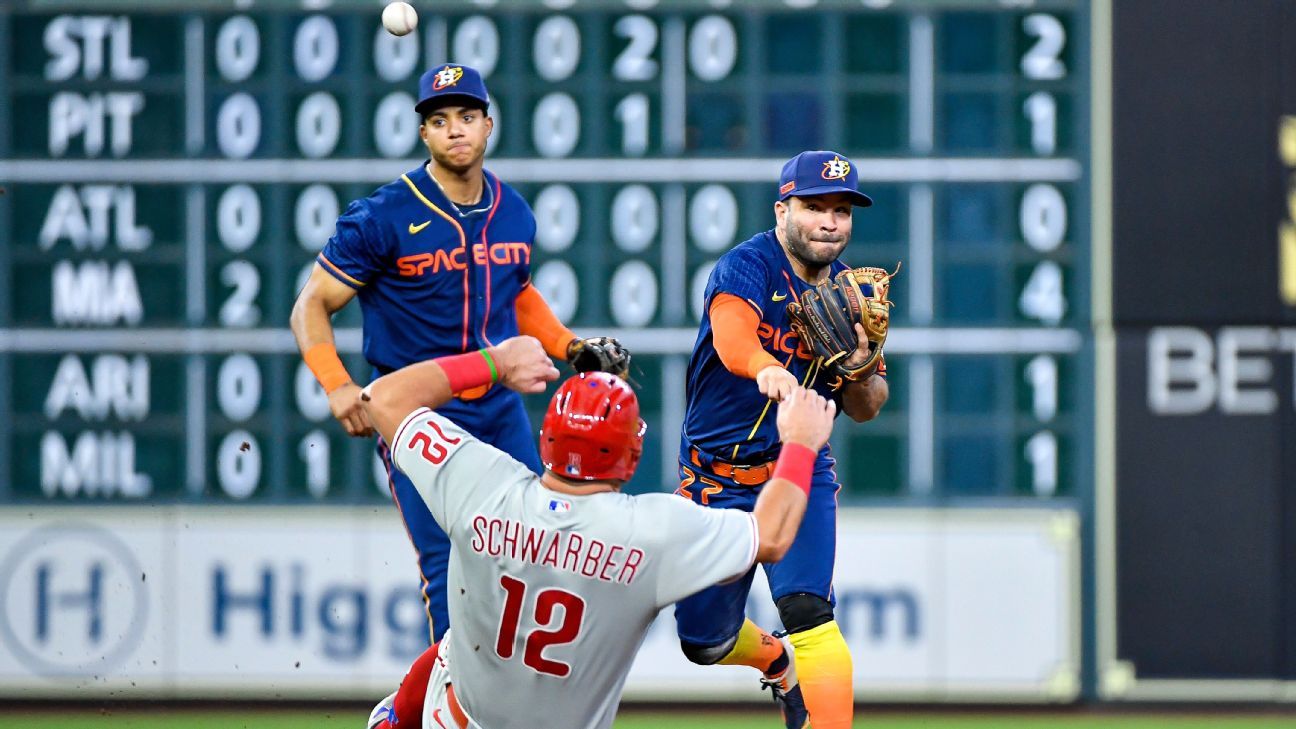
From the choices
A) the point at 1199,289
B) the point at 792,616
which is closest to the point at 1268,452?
the point at 1199,289

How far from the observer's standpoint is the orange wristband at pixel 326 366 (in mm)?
4930

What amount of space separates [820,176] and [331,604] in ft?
13.6

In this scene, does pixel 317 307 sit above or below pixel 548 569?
above

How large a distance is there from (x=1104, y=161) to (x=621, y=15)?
225cm

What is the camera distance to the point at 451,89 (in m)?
5.12

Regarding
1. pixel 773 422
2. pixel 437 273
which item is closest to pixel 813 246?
pixel 773 422

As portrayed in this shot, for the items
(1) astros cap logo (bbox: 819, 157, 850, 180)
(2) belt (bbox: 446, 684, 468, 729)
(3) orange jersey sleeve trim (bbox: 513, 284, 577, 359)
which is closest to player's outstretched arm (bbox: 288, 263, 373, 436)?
(3) orange jersey sleeve trim (bbox: 513, 284, 577, 359)

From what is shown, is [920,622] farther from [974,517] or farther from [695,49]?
[695,49]

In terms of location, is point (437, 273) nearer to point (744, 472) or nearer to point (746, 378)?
point (746, 378)

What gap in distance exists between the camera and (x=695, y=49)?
8062mm

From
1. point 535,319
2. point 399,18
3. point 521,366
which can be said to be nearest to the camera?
point 521,366

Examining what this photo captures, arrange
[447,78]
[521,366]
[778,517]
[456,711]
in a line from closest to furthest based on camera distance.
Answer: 1. [778,517]
2. [456,711]
3. [521,366]
4. [447,78]

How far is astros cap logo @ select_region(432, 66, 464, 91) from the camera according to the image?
16.9 feet

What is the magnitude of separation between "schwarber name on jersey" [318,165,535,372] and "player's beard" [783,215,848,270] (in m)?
0.79
